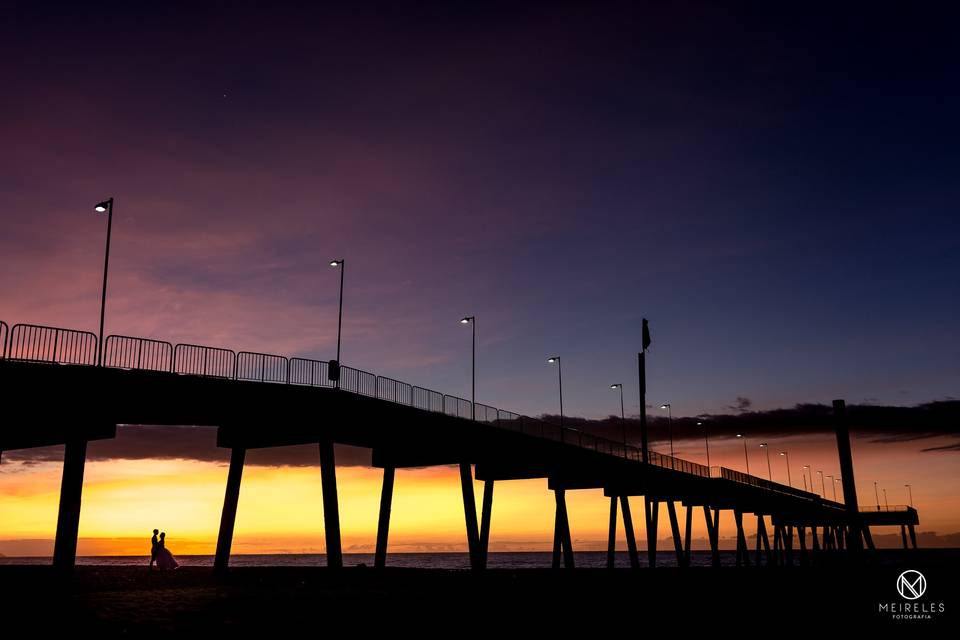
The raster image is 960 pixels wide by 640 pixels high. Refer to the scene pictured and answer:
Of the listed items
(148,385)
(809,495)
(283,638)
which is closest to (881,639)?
(283,638)

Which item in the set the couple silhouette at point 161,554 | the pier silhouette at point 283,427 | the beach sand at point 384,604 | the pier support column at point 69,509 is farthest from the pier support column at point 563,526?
the pier support column at point 69,509

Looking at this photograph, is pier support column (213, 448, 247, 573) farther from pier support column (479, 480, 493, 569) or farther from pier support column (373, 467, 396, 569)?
pier support column (479, 480, 493, 569)

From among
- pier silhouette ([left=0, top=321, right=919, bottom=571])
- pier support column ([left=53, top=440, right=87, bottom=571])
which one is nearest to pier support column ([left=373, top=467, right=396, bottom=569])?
pier silhouette ([left=0, top=321, right=919, bottom=571])

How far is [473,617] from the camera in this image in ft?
64.2

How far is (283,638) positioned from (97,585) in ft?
48.5

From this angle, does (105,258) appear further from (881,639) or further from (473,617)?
(881,639)

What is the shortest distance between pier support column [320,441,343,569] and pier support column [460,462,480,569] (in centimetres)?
1195

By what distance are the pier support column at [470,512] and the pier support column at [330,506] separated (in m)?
11.9

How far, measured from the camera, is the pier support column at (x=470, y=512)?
46094 mm

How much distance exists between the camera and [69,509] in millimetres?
29109

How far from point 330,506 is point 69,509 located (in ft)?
34.2

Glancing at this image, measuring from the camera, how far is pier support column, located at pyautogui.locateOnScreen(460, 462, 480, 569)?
46.1 meters

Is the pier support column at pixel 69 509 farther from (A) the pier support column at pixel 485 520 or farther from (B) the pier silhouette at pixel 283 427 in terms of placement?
(A) the pier support column at pixel 485 520

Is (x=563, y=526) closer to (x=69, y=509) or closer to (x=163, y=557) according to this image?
(x=163, y=557)
